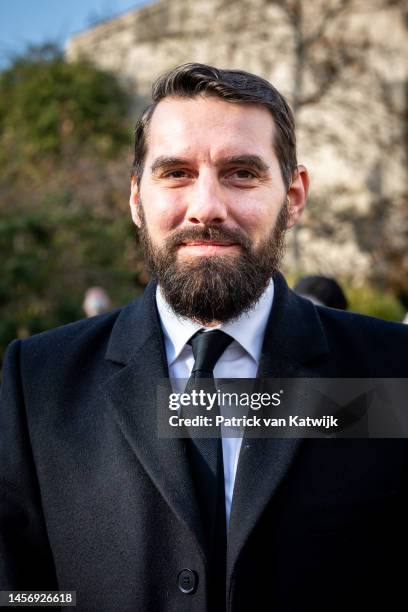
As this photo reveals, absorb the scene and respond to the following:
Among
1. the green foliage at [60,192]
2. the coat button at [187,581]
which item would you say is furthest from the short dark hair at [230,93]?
the green foliage at [60,192]

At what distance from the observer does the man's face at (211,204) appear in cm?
176

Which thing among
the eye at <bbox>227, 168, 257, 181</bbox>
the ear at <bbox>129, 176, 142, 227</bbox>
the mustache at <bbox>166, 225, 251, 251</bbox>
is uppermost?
the ear at <bbox>129, 176, 142, 227</bbox>

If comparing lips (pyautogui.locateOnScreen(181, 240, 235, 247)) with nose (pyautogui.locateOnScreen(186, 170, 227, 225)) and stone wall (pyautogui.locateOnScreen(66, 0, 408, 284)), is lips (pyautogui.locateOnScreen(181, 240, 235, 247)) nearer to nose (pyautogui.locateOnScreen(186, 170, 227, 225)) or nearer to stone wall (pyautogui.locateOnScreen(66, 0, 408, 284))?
nose (pyautogui.locateOnScreen(186, 170, 227, 225))

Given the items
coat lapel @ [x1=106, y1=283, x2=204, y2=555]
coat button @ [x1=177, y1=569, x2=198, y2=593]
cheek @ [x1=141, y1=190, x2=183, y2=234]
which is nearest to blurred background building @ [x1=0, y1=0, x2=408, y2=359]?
coat lapel @ [x1=106, y1=283, x2=204, y2=555]

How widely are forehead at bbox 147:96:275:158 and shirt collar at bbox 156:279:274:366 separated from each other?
0.42 metres

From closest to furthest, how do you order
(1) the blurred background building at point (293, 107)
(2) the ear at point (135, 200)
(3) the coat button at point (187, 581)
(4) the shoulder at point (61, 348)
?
(3) the coat button at point (187, 581) → (4) the shoulder at point (61, 348) → (2) the ear at point (135, 200) → (1) the blurred background building at point (293, 107)

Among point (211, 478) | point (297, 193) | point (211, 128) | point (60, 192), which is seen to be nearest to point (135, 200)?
point (211, 128)

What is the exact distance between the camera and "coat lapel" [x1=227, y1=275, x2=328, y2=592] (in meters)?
1.62

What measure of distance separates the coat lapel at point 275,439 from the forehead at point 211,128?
1.51 feet

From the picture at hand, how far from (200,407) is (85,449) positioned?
0.34 metres

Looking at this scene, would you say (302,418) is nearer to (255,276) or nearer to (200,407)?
(200,407)

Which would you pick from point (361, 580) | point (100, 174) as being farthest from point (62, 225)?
point (361, 580)

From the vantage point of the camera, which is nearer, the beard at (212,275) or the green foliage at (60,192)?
the beard at (212,275)

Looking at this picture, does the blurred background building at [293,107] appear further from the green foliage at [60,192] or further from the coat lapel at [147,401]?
the coat lapel at [147,401]
